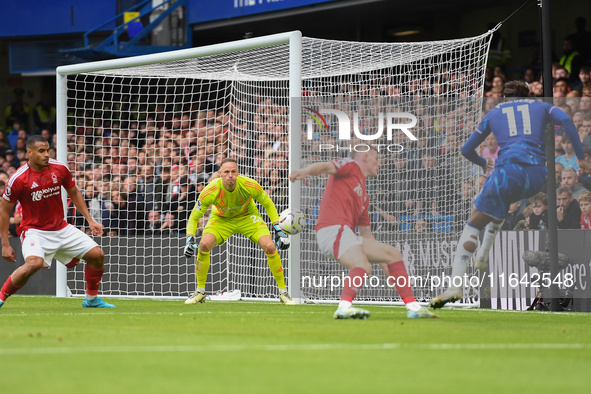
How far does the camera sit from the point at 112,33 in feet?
72.4

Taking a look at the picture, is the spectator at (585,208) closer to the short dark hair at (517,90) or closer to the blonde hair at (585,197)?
the blonde hair at (585,197)

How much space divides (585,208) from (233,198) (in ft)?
14.1

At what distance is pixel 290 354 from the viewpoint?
549 cm

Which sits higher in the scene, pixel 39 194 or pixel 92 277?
pixel 39 194

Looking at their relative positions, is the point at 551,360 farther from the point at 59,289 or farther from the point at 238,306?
the point at 59,289

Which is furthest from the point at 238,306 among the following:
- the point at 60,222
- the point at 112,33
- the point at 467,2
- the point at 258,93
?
the point at 112,33

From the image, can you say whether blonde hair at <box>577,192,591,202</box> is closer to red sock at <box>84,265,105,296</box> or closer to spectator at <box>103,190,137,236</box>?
red sock at <box>84,265,105,296</box>

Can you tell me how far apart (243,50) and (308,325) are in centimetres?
A: 570

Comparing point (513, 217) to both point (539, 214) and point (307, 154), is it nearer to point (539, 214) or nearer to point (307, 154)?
point (539, 214)

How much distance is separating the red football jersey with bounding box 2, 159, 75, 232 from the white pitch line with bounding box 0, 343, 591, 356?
4.36m

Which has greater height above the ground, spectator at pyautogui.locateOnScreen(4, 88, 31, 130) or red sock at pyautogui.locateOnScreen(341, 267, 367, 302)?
spectator at pyautogui.locateOnScreen(4, 88, 31, 130)

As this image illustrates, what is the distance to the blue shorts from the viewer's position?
9.52m

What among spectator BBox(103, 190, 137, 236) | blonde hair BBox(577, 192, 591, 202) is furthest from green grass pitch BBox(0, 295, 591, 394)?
spectator BBox(103, 190, 137, 236)

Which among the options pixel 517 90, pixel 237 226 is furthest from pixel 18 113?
pixel 517 90
